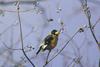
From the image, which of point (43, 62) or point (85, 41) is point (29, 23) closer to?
point (43, 62)

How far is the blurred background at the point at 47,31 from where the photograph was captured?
1540 mm

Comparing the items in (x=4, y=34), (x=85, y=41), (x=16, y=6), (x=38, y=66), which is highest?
(x=16, y=6)

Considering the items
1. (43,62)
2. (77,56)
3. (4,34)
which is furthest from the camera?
(77,56)

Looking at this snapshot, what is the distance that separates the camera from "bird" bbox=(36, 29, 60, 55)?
1.63m

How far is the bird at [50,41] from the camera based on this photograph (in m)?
1.63

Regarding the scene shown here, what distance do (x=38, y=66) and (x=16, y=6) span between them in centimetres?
43

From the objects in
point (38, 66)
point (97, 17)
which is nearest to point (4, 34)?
point (38, 66)

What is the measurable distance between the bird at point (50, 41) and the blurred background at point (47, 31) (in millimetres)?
24

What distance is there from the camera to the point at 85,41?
70.9 inches

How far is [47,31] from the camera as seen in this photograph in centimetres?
166

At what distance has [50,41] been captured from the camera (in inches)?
64.4

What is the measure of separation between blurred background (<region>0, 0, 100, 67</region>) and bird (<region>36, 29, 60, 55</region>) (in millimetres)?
24

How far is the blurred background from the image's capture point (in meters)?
1.54

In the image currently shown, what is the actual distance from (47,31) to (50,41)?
0.25ft
